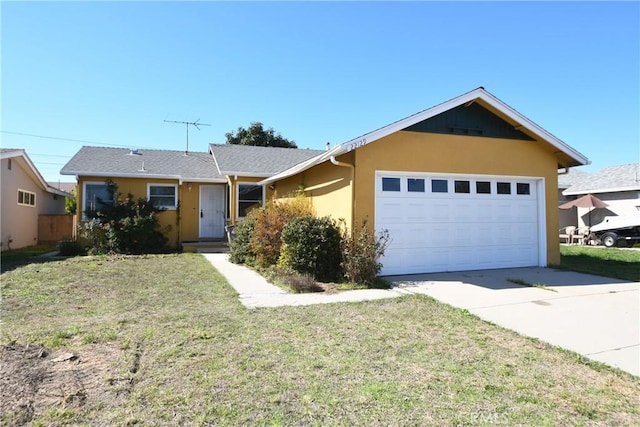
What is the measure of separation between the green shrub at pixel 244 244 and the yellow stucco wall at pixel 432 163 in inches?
83.8

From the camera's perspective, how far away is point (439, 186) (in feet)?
31.9

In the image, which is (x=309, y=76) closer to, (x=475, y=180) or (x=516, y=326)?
(x=475, y=180)

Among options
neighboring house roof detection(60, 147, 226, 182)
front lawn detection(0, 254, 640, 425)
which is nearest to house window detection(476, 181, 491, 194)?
front lawn detection(0, 254, 640, 425)

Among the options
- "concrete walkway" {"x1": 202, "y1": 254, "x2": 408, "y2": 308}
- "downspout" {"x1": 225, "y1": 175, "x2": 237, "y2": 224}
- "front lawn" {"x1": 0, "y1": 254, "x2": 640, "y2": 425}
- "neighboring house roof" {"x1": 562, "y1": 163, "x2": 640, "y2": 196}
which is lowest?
"front lawn" {"x1": 0, "y1": 254, "x2": 640, "y2": 425}

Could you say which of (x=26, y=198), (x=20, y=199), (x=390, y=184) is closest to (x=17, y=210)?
(x=20, y=199)

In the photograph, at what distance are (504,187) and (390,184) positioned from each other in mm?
3675

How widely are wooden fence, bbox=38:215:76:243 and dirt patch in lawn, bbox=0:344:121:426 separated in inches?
690

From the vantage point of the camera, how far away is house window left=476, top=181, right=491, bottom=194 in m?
10.1

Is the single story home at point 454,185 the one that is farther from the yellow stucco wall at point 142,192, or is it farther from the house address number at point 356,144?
the yellow stucco wall at point 142,192

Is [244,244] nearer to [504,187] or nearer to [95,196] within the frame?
[95,196]

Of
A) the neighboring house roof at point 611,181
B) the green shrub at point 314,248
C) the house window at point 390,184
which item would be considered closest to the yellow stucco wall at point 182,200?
the green shrub at point 314,248

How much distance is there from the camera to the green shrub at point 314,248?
28.1 ft

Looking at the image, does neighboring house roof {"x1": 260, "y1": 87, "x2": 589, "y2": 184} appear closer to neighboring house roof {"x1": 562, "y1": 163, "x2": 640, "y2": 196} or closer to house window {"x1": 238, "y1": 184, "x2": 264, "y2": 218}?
house window {"x1": 238, "y1": 184, "x2": 264, "y2": 218}

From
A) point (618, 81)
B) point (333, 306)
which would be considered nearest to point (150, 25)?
point (333, 306)
